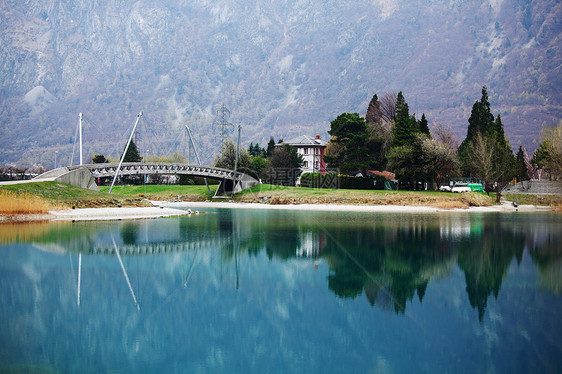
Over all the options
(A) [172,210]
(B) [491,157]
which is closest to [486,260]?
(A) [172,210]

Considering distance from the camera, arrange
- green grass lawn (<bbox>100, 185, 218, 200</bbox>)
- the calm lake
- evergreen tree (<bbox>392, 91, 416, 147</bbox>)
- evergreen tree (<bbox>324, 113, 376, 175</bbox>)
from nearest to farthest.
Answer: the calm lake, evergreen tree (<bbox>392, 91, 416, 147</bbox>), green grass lawn (<bbox>100, 185, 218, 200</bbox>), evergreen tree (<bbox>324, 113, 376, 175</bbox>)

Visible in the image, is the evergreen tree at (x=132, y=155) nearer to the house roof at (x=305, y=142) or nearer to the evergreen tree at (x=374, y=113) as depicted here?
the house roof at (x=305, y=142)

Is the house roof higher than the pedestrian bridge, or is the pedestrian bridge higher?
the house roof

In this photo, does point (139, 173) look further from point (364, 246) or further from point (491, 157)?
point (491, 157)

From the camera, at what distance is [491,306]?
577 inches

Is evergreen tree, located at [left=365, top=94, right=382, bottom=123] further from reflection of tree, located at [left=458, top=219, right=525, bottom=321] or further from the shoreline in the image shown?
reflection of tree, located at [left=458, top=219, right=525, bottom=321]

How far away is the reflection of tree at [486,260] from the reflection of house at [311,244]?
20.7 feet

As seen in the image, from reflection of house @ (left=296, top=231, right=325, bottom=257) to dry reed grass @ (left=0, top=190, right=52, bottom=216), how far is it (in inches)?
774

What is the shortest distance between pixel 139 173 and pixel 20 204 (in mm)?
25696

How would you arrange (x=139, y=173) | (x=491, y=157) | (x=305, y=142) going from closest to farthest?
(x=139, y=173) < (x=491, y=157) < (x=305, y=142)

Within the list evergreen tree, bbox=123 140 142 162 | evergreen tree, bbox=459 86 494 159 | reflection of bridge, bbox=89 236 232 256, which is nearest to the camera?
reflection of bridge, bbox=89 236 232 256

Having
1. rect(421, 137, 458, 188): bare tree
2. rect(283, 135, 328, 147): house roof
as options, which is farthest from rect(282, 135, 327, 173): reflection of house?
rect(421, 137, 458, 188): bare tree

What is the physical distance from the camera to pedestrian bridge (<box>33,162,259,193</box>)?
51.4 meters

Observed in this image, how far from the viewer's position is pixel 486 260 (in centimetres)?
2239
